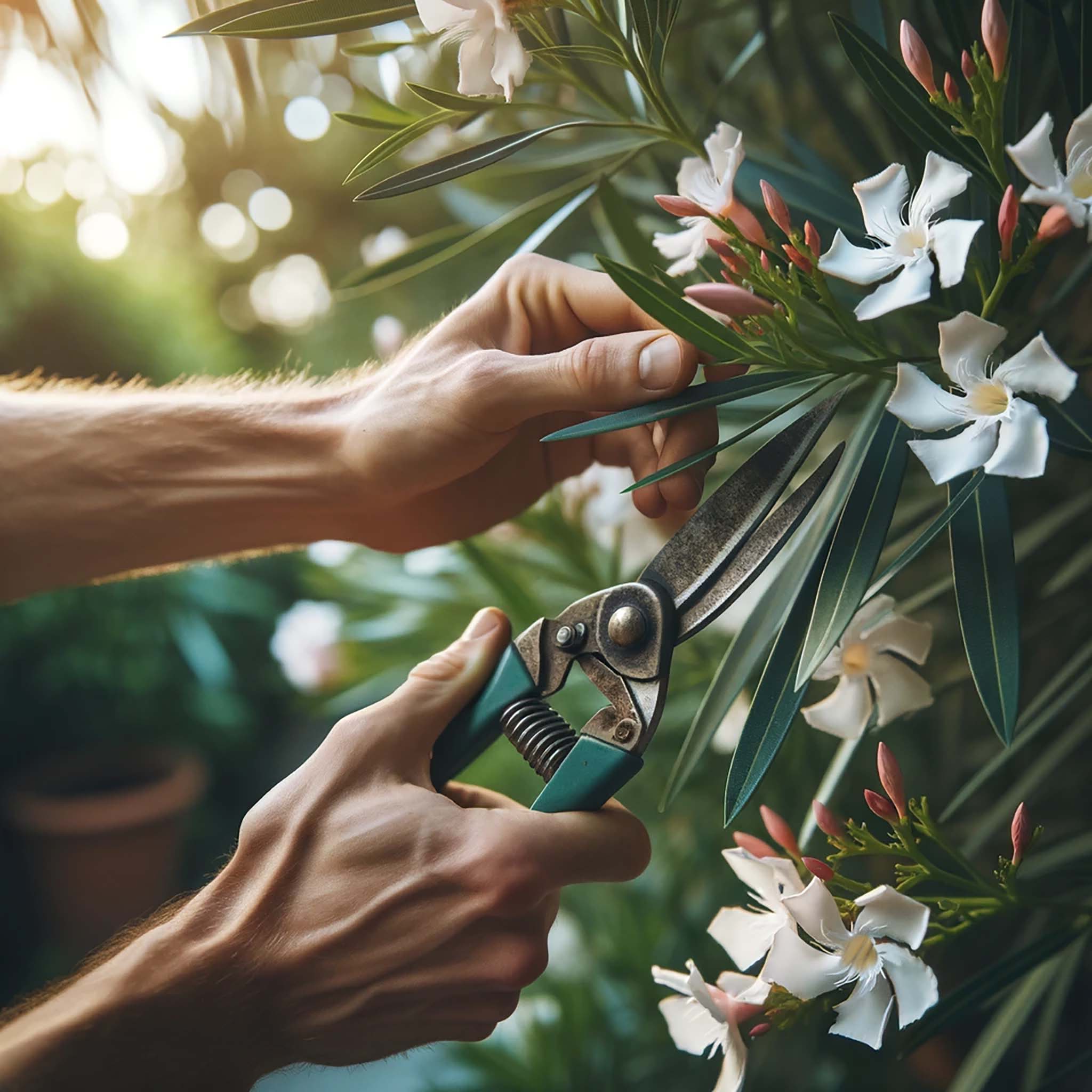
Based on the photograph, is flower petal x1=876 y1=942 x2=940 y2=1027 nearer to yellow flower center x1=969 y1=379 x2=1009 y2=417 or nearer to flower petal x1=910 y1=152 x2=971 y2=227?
yellow flower center x1=969 y1=379 x2=1009 y2=417

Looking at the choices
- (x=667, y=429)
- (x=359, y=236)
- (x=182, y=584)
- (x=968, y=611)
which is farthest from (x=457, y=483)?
(x=182, y=584)

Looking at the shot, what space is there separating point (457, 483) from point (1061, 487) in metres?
0.56

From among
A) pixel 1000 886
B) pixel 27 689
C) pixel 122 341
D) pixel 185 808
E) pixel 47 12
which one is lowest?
pixel 185 808

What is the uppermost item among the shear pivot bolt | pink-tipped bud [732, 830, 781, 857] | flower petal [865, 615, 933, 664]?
the shear pivot bolt

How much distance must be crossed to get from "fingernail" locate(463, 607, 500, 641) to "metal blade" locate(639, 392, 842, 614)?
149 millimetres

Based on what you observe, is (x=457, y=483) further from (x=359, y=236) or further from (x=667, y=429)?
(x=359, y=236)

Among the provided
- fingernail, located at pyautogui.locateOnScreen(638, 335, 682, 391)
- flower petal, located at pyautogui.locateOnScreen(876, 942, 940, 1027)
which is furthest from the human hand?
flower petal, located at pyautogui.locateOnScreen(876, 942, 940, 1027)

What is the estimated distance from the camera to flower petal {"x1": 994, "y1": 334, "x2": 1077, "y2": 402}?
1.49 ft

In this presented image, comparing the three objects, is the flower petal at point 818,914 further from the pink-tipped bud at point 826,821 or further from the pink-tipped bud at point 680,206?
the pink-tipped bud at point 680,206

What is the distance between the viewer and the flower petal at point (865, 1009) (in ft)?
1.80

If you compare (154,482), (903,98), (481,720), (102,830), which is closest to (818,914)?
(481,720)

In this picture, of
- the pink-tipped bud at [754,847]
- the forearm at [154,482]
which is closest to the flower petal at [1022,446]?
the pink-tipped bud at [754,847]

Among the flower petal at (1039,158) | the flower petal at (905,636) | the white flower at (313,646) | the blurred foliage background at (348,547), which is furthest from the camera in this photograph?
the white flower at (313,646)

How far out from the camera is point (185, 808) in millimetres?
1973
